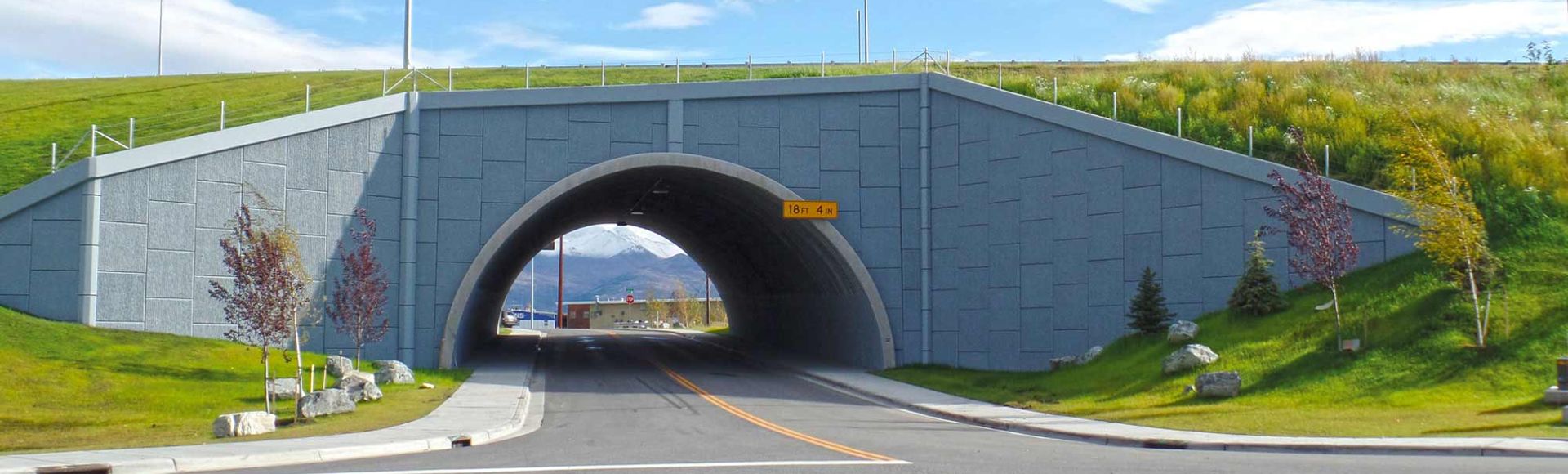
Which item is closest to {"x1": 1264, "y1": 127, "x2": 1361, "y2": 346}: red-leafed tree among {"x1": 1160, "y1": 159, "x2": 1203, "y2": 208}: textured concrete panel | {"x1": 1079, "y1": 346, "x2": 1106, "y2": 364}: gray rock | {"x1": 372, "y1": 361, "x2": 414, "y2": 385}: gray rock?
{"x1": 1160, "y1": 159, "x2": 1203, "y2": 208}: textured concrete panel

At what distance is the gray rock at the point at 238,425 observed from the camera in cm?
1856

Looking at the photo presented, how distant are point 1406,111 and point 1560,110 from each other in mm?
4999

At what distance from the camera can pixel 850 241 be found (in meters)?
35.3

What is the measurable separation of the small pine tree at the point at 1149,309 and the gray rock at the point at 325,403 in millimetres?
18163

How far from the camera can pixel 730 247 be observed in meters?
50.0

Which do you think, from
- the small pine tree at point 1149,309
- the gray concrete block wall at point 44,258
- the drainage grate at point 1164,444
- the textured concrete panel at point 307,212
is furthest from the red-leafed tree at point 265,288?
the small pine tree at point 1149,309

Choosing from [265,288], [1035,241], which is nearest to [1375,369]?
[1035,241]

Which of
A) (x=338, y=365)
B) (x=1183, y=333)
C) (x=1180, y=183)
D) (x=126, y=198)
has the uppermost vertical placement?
(x=1180, y=183)

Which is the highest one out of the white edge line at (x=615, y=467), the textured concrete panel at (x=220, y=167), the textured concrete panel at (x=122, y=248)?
the textured concrete panel at (x=220, y=167)

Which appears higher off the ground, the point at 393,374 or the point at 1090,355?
the point at 1090,355

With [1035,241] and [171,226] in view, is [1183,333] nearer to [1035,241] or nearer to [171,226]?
[1035,241]

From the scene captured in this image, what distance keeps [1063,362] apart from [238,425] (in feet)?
64.5

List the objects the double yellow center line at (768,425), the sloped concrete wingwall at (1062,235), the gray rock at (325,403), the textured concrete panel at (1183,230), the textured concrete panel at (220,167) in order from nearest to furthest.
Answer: the double yellow center line at (768,425) → the gray rock at (325,403) → the sloped concrete wingwall at (1062,235) → the textured concrete panel at (1183,230) → the textured concrete panel at (220,167)

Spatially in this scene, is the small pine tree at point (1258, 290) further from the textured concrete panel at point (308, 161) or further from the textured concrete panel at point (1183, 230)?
the textured concrete panel at point (308, 161)
